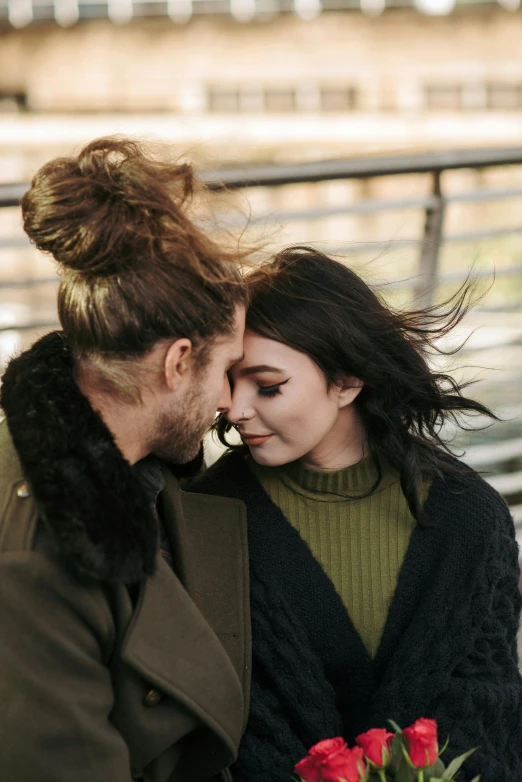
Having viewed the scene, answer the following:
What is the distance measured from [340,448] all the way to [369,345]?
0.86 feet

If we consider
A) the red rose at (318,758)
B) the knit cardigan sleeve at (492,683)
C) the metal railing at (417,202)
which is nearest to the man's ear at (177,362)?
the red rose at (318,758)

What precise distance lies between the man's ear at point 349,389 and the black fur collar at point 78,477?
63 centimetres

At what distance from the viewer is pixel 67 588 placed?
1.83 m

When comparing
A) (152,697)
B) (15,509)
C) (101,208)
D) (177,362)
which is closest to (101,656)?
(152,697)

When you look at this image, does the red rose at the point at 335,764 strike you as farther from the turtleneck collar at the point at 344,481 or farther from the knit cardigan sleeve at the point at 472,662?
the turtleneck collar at the point at 344,481

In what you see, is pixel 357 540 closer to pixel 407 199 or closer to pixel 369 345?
pixel 369 345

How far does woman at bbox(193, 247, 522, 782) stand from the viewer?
2.29m

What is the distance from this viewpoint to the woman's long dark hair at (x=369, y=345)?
7.59ft

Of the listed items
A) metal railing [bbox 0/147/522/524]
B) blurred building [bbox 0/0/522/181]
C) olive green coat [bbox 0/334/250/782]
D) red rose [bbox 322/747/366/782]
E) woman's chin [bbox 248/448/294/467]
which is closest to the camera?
red rose [bbox 322/747/366/782]

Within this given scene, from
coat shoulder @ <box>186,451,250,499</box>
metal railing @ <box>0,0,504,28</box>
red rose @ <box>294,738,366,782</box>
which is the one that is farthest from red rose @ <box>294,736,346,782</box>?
metal railing @ <box>0,0,504,28</box>

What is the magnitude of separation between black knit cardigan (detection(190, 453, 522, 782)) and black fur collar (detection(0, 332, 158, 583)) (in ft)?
1.80

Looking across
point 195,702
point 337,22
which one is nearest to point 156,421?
point 195,702

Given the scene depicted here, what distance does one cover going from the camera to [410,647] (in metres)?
2.30

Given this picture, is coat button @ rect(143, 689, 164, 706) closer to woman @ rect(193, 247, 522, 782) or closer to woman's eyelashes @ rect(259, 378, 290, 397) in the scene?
woman @ rect(193, 247, 522, 782)
